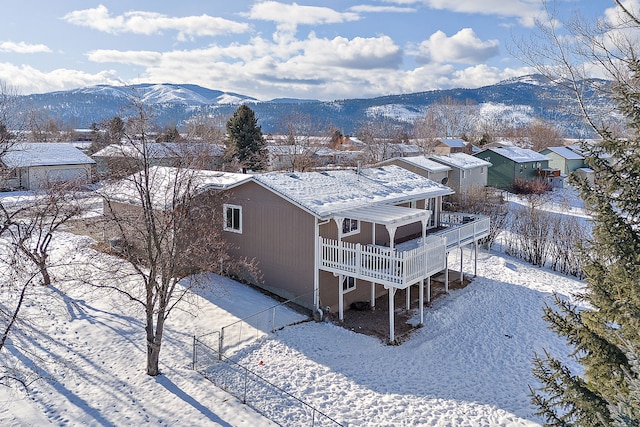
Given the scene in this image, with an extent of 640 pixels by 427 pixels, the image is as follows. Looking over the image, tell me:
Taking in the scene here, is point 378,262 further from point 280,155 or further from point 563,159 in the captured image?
point 563,159

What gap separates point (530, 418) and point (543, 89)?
26.0 ft

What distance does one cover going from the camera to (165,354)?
42.1 feet

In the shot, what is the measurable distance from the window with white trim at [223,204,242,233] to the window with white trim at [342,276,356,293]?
4.52m

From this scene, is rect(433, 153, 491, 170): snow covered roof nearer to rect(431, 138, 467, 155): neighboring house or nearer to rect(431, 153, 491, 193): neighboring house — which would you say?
rect(431, 153, 491, 193): neighboring house

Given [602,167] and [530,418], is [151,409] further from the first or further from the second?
[602,167]

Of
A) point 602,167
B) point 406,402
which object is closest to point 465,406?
point 406,402

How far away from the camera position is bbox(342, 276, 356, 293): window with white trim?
1717cm

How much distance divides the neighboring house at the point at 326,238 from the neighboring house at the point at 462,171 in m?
20.2

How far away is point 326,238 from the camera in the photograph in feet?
53.1

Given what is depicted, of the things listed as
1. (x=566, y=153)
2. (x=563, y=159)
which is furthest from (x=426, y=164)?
(x=566, y=153)

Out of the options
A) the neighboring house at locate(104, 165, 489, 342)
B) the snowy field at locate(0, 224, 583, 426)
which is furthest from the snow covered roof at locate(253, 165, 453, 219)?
the snowy field at locate(0, 224, 583, 426)

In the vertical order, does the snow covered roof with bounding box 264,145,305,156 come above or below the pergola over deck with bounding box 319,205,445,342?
above

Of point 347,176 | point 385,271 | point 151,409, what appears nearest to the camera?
point 151,409

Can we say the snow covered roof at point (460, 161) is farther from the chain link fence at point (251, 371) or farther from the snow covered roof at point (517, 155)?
the chain link fence at point (251, 371)
